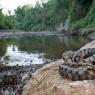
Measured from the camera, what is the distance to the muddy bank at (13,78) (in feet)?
34.7

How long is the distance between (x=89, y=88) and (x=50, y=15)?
88111 mm

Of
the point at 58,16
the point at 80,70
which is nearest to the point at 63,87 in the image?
the point at 80,70

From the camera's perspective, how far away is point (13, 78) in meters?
12.8

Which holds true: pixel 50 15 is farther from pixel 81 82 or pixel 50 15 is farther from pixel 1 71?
pixel 81 82

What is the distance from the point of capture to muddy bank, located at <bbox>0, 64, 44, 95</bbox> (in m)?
10.6

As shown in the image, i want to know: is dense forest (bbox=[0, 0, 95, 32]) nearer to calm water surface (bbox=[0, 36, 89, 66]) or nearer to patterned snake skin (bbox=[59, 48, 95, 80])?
calm water surface (bbox=[0, 36, 89, 66])

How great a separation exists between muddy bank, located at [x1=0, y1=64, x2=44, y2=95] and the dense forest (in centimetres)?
2595

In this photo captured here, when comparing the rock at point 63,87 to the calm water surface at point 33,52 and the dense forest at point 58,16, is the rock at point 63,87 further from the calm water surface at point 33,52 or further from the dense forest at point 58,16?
the dense forest at point 58,16

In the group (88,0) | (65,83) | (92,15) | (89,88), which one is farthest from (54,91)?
(88,0)

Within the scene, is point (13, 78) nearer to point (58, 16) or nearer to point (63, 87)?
point (63, 87)

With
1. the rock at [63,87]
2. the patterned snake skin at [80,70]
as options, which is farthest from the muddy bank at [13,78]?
the patterned snake skin at [80,70]

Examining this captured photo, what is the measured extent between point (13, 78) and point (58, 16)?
2717 inches

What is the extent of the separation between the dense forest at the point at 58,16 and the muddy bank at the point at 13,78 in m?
25.9

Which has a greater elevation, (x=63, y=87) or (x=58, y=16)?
(x=63, y=87)
